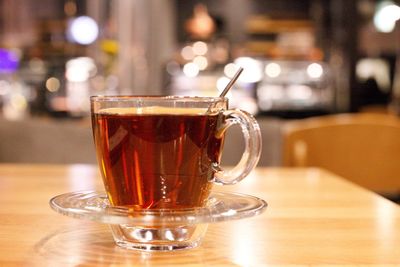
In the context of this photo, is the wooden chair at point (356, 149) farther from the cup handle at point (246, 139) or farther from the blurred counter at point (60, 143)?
the cup handle at point (246, 139)

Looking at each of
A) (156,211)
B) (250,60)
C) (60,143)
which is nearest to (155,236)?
(156,211)

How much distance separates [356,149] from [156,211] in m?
1.58

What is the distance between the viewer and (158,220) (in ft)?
1.63

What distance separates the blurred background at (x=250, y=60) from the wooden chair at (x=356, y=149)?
14.1 ft

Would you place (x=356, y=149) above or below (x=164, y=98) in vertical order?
below

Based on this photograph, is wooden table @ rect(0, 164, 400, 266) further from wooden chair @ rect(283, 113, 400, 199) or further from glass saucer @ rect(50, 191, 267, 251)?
wooden chair @ rect(283, 113, 400, 199)

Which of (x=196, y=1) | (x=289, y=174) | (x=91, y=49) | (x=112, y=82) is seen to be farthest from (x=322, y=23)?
(x=289, y=174)

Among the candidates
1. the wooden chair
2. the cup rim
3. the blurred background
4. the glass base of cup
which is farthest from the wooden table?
the blurred background

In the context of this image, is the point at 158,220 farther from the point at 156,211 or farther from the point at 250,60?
the point at 250,60

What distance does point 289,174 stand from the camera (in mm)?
1155

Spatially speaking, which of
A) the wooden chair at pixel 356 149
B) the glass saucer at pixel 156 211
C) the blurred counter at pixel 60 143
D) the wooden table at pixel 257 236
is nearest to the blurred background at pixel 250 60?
the blurred counter at pixel 60 143

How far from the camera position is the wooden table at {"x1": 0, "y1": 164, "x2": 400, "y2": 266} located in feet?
1.63

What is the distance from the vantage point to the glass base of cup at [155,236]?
1.77 feet

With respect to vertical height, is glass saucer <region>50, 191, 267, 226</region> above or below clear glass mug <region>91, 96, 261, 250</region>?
below
